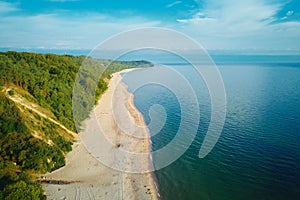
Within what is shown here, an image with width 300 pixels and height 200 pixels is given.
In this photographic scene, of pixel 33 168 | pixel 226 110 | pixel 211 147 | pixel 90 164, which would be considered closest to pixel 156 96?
pixel 226 110

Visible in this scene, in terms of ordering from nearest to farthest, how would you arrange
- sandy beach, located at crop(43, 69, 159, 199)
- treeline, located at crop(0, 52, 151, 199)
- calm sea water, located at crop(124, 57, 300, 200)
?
treeline, located at crop(0, 52, 151, 199) → sandy beach, located at crop(43, 69, 159, 199) → calm sea water, located at crop(124, 57, 300, 200)

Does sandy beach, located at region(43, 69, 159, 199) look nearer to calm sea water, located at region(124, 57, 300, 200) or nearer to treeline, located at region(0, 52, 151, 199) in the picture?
treeline, located at region(0, 52, 151, 199)

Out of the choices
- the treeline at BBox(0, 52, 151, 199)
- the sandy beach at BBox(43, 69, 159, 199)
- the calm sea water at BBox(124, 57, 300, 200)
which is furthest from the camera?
the calm sea water at BBox(124, 57, 300, 200)

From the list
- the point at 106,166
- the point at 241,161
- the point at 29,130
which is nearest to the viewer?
the point at 29,130

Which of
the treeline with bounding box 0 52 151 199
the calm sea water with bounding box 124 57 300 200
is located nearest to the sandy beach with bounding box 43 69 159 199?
the treeline with bounding box 0 52 151 199

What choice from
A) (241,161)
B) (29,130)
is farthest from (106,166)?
(241,161)

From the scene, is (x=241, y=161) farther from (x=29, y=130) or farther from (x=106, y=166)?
(x=29, y=130)

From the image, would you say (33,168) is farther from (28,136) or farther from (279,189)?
(279,189)

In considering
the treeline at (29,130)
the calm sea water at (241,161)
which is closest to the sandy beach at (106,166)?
the treeline at (29,130)

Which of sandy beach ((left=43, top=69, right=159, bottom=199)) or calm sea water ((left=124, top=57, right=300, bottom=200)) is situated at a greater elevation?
calm sea water ((left=124, top=57, right=300, bottom=200))
